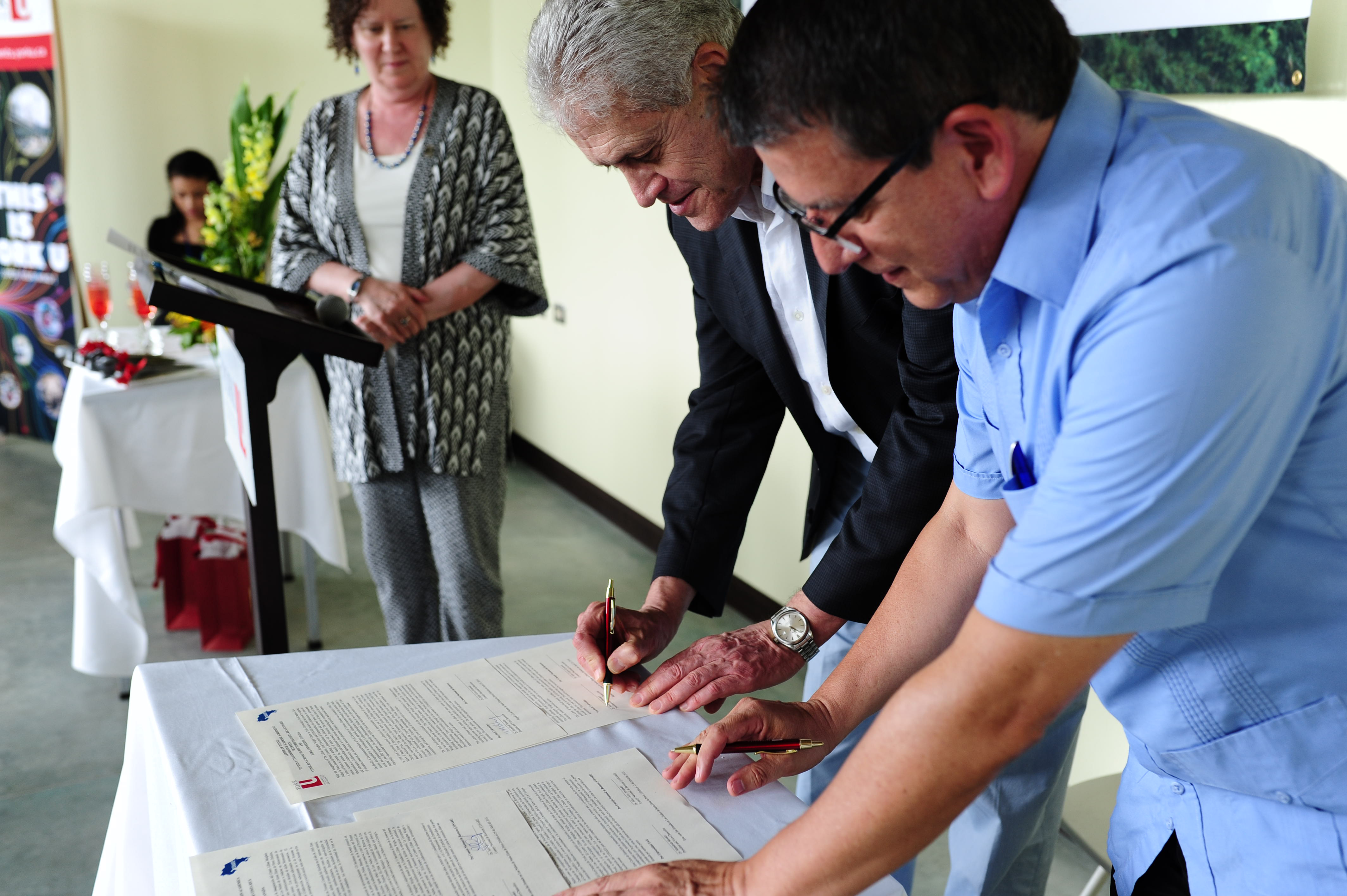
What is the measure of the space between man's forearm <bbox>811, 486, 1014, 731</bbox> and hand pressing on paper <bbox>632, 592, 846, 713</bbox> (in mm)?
87

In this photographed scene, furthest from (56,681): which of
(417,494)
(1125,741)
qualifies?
(1125,741)

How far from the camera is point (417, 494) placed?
2486 millimetres

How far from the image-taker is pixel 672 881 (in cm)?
82

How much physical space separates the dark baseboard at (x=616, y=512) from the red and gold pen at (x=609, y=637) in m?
1.74

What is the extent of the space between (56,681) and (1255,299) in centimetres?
328

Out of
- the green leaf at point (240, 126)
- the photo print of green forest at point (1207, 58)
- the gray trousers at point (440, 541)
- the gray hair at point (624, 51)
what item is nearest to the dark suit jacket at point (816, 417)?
the gray hair at point (624, 51)

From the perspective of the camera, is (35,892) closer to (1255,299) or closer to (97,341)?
(97,341)

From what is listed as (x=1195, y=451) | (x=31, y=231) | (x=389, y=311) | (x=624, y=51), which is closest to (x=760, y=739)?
(x=1195, y=451)

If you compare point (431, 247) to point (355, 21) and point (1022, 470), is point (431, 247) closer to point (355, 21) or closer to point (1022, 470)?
point (355, 21)

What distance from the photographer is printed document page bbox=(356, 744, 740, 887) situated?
2.98ft

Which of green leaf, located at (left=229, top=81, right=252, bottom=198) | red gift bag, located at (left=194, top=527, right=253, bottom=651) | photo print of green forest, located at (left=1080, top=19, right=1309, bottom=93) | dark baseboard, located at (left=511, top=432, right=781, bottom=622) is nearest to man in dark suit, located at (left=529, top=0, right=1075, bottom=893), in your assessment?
photo print of green forest, located at (left=1080, top=19, right=1309, bottom=93)

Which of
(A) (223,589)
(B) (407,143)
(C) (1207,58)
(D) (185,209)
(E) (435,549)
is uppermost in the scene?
(C) (1207,58)

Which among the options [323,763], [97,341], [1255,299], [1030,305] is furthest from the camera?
[97,341]

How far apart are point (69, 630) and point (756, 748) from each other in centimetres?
306
